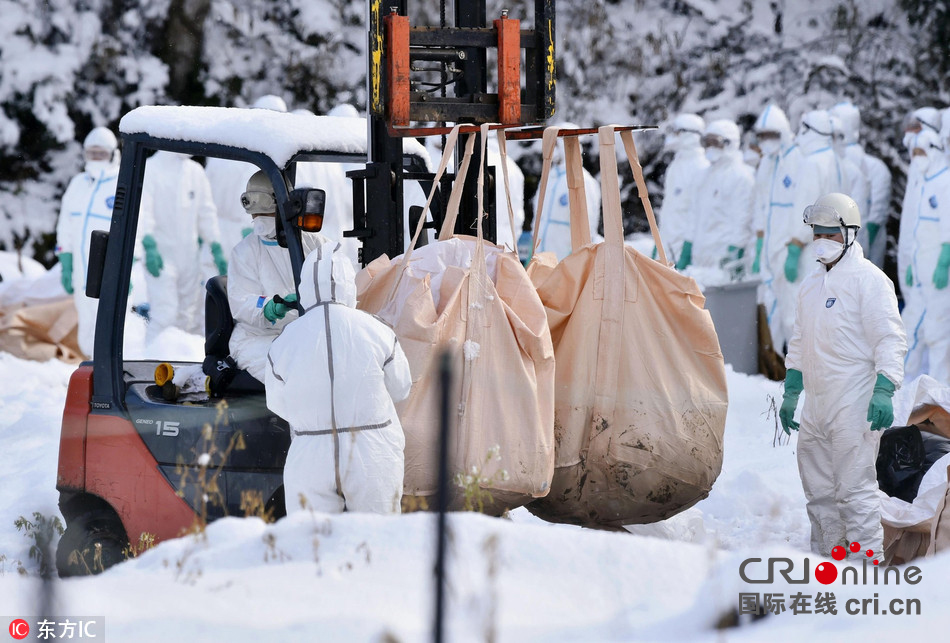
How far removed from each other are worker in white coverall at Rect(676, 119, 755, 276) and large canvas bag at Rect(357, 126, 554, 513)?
7752 mm

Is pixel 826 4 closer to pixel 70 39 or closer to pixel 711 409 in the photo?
pixel 70 39

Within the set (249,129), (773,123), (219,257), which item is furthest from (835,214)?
(773,123)

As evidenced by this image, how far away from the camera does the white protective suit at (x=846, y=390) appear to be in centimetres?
517

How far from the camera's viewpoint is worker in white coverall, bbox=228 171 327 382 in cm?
454

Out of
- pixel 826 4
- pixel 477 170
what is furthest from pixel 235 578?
pixel 826 4

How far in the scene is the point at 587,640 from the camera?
2.45m

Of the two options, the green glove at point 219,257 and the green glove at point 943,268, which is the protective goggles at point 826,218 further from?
the green glove at point 219,257

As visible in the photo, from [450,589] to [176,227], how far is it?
866 centimetres

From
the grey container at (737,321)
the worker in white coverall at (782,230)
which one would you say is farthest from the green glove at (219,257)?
the worker in white coverall at (782,230)

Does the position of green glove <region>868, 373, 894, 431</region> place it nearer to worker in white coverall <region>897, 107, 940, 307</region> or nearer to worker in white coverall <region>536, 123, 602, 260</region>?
worker in white coverall <region>897, 107, 940, 307</region>

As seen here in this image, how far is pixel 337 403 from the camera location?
12.8ft

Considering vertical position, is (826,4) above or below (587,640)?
above

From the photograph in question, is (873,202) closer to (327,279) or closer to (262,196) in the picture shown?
(262,196)

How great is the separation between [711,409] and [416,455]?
3.50 feet
